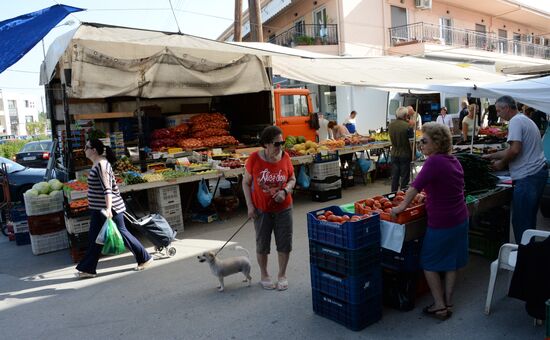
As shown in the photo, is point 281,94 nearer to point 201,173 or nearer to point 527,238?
point 201,173

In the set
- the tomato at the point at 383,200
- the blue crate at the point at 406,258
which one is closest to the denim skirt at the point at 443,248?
the blue crate at the point at 406,258

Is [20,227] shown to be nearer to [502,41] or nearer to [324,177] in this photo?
[324,177]

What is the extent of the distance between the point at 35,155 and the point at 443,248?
56.5ft

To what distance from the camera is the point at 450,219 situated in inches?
140

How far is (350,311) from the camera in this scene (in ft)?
11.8

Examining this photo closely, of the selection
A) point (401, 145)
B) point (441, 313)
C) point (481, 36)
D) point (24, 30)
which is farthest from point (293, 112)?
point (481, 36)

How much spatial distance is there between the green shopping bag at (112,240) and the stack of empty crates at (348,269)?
2598mm

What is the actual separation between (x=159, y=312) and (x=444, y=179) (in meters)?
3.00

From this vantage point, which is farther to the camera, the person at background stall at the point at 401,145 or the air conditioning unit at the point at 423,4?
the air conditioning unit at the point at 423,4

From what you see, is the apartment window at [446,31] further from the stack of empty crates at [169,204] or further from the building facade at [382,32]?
the stack of empty crates at [169,204]

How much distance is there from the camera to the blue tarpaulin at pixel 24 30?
5.89 m

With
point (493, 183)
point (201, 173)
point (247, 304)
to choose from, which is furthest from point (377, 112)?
point (247, 304)

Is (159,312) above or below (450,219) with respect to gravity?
below

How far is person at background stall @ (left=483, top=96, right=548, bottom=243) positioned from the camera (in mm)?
4547
